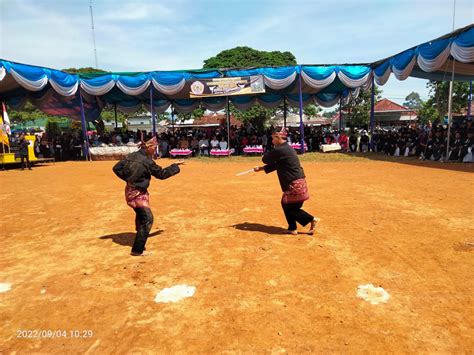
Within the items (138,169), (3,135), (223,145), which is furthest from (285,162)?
(3,135)

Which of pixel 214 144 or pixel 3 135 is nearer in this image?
pixel 3 135

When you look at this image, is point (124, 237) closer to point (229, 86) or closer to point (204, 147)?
point (229, 86)

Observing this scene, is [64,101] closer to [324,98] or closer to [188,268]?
[324,98]

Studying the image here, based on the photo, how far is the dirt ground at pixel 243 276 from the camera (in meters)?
2.79

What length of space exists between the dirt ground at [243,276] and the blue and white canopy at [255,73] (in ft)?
23.7

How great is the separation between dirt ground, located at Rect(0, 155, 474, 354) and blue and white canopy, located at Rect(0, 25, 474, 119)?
23.7ft

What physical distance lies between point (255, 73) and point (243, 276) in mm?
14737

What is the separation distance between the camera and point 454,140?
46.0ft

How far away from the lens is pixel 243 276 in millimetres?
3896

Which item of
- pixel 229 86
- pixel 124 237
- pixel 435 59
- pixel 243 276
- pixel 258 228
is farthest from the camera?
pixel 229 86

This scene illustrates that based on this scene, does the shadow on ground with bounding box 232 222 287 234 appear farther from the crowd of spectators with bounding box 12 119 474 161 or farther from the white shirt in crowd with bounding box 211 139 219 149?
the white shirt in crowd with bounding box 211 139 219 149

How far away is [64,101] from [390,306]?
21608 millimetres

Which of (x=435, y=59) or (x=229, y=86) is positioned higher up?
(x=435, y=59)

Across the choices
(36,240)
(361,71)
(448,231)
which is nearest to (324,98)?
(361,71)
